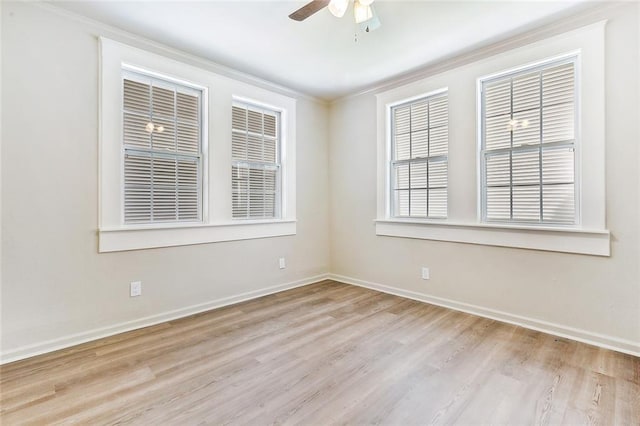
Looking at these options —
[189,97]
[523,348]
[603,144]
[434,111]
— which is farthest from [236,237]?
[603,144]

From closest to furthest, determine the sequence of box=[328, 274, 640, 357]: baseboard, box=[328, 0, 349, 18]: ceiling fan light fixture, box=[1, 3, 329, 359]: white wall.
A: box=[328, 0, 349, 18]: ceiling fan light fixture, box=[1, 3, 329, 359]: white wall, box=[328, 274, 640, 357]: baseboard

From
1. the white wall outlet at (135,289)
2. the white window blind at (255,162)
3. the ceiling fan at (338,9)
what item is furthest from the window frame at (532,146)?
the white wall outlet at (135,289)

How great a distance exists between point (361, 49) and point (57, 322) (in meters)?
3.60

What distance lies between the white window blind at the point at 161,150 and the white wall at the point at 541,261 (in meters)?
2.11

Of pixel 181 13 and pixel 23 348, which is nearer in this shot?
pixel 23 348

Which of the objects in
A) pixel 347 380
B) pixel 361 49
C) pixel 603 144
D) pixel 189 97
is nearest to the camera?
pixel 347 380

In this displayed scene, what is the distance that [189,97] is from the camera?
10.6 ft

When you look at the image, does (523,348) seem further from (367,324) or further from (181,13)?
(181,13)

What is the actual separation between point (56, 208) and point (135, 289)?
93cm

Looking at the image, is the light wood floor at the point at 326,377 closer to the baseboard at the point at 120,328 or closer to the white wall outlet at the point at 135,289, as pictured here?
the baseboard at the point at 120,328

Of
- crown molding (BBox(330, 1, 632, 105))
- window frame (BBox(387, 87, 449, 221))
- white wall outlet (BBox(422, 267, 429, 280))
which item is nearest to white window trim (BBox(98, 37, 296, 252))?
window frame (BBox(387, 87, 449, 221))

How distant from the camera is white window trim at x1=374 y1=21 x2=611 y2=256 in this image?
243 cm

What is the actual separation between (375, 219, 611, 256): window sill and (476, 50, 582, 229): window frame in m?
0.07

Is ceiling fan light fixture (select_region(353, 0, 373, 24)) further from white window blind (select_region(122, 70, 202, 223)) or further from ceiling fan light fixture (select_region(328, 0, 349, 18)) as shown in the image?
white window blind (select_region(122, 70, 202, 223))
